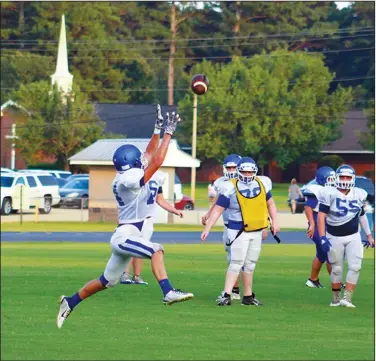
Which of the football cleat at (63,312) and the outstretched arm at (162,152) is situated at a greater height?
the outstretched arm at (162,152)

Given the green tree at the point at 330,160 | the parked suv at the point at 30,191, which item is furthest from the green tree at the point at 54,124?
the parked suv at the point at 30,191

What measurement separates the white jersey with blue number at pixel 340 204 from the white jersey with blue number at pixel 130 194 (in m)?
3.44

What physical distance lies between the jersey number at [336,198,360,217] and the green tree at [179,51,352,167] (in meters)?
60.1

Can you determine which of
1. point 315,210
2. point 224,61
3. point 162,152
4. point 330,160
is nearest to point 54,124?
point 330,160

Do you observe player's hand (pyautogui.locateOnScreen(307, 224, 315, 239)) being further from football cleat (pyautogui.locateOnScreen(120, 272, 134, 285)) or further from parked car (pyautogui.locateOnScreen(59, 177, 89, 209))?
parked car (pyautogui.locateOnScreen(59, 177, 89, 209))

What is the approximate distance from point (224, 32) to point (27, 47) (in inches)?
594

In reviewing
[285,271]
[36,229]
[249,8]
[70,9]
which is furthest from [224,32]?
[285,271]

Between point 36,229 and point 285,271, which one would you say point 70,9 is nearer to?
point 36,229

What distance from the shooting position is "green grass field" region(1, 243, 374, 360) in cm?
1085

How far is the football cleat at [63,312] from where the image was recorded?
40.6ft

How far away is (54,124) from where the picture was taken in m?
71.8

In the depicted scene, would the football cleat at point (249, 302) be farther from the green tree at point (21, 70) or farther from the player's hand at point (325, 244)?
the green tree at point (21, 70)

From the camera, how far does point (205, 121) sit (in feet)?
253

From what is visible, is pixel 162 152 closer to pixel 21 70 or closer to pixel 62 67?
pixel 62 67
